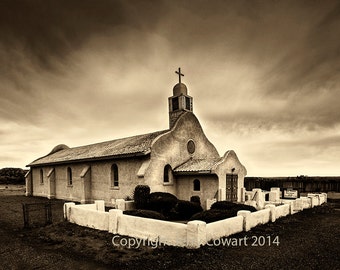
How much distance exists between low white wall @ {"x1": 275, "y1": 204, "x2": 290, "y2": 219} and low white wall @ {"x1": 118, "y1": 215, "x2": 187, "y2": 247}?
772 centimetres

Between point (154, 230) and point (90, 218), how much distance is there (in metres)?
4.38

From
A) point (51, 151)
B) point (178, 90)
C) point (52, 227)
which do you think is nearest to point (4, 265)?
point (52, 227)

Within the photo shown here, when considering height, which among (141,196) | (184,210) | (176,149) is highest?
(176,149)

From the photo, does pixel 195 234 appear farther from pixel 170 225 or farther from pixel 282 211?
pixel 282 211

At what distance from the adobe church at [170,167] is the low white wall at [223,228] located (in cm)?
734

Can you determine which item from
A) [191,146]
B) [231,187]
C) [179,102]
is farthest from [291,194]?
[179,102]

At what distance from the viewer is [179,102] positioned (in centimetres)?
2191

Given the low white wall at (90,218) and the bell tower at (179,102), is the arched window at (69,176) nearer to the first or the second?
the bell tower at (179,102)

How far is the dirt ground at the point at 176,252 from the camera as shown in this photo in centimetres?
695

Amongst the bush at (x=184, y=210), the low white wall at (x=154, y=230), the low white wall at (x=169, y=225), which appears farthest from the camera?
the bush at (x=184, y=210)

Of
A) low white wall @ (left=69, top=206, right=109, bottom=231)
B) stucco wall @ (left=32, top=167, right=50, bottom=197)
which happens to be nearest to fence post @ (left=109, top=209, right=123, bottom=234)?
low white wall @ (left=69, top=206, right=109, bottom=231)

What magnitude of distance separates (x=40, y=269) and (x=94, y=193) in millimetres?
15591

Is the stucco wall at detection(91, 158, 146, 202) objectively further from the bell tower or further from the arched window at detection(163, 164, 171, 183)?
the bell tower

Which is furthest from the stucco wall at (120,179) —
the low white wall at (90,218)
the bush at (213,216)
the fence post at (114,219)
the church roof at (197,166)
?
the bush at (213,216)
